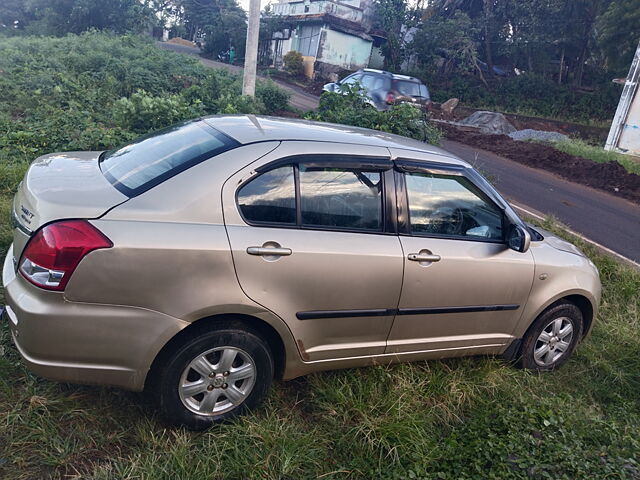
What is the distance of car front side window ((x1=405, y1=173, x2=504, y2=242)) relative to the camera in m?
3.44

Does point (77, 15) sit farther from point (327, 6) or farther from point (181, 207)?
point (181, 207)

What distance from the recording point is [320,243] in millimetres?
2990

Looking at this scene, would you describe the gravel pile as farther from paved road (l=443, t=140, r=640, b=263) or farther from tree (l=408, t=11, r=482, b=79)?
tree (l=408, t=11, r=482, b=79)

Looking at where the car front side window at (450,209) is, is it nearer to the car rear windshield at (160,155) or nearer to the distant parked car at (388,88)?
A: the car rear windshield at (160,155)

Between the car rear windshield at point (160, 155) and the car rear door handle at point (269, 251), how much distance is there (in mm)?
584

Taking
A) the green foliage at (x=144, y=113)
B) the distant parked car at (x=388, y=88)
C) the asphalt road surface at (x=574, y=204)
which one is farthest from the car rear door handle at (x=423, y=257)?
→ the distant parked car at (x=388, y=88)

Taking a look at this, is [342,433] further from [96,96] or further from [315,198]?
[96,96]

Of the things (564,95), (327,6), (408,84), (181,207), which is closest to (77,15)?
(327,6)

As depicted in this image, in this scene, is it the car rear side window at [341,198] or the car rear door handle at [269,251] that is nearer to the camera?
the car rear door handle at [269,251]

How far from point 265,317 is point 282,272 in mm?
264

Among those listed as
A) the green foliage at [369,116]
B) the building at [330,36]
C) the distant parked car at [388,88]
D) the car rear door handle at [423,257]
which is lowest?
the car rear door handle at [423,257]

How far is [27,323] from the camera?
2.54 m

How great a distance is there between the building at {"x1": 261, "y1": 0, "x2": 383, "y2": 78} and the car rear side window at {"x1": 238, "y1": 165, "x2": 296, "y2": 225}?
28000 millimetres

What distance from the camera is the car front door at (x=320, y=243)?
2.85m
